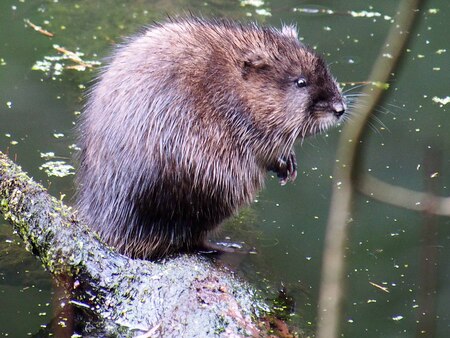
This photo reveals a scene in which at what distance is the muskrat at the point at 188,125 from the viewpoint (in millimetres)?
4090

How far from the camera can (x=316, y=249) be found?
4.94 metres

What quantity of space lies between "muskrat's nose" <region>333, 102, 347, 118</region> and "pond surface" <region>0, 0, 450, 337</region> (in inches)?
23.7

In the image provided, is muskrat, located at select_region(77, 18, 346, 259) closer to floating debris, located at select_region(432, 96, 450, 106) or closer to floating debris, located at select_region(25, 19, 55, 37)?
floating debris, located at select_region(432, 96, 450, 106)

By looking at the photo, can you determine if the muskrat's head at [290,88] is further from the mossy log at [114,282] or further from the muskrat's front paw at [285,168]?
the mossy log at [114,282]

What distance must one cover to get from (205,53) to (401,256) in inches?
68.9

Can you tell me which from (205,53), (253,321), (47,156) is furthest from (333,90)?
(47,156)

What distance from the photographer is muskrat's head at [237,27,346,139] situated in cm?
447

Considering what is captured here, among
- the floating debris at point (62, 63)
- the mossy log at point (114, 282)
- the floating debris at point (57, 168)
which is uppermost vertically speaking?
the floating debris at point (62, 63)

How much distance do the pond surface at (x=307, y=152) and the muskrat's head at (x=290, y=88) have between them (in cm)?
71

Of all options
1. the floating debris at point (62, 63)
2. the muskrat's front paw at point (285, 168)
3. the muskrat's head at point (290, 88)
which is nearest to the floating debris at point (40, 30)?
the floating debris at point (62, 63)

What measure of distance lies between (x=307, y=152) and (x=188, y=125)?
2.07 meters

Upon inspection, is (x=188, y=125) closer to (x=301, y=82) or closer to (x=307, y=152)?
(x=301, y=82)

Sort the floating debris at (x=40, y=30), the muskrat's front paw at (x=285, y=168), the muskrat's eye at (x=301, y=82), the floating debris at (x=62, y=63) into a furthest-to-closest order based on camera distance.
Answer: the floating debris at (x=40, y=30) → the floating debris at (x=62, y=63) → the muskrat's front paw at (x=285, y=168) → the muskrat's eye at (x=301, y=82)

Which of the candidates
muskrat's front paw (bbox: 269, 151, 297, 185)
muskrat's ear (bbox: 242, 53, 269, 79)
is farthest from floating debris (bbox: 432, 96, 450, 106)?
muskrat's ear (bbox: 242, 53, 269, 79)
